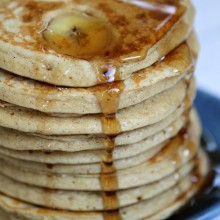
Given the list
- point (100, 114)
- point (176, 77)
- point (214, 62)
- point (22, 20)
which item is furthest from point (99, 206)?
point (214, 62)

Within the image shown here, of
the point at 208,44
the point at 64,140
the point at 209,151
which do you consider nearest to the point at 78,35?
the point at 64,140

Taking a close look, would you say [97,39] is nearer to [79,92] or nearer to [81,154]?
[79,92]

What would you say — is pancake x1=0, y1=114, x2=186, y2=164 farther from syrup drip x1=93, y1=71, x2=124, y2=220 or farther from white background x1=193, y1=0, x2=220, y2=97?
white background x1=193, y1=0, x2=220, y2=97

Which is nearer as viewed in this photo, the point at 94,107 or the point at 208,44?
the point at 94,107

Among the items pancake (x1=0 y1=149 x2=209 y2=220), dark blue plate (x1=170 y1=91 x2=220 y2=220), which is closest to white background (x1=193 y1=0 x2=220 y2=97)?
A: dark blue plate (x1=170 y1=91 x2=220 y2=220)

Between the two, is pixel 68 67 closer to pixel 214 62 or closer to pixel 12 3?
pixel 12 3

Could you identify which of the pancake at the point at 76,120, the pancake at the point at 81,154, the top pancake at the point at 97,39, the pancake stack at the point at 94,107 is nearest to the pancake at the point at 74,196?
the pancake stack at the point at 94,107
